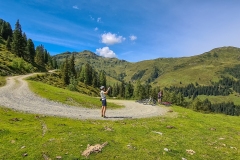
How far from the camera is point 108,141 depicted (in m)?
14.4

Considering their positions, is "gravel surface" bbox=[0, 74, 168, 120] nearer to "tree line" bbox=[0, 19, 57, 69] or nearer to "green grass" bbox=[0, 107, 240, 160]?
"green grass" bbox=[0, 107, 240, 160]

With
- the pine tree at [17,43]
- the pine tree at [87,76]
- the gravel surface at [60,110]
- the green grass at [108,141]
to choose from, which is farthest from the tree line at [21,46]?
the green grass at [108,141]

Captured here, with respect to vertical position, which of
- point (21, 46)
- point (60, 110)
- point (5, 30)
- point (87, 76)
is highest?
point (5, 30)

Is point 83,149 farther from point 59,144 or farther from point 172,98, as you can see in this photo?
point 172,98

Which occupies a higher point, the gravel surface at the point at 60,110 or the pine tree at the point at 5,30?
the pine tree at the point at 5,30

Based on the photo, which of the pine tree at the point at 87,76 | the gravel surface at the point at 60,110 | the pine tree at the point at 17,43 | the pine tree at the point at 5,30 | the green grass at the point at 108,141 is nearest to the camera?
the green grass at the point at 108,141

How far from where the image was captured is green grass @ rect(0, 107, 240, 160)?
1243 cm

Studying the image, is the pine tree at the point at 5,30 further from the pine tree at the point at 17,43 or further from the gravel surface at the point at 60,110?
the gravel surface at the point at 60,110

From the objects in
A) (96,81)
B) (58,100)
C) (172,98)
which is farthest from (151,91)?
(58,100)

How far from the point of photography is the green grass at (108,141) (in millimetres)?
12430

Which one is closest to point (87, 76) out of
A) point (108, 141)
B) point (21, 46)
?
point (21, 46)

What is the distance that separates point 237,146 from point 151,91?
138 metres

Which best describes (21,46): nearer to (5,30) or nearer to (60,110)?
(5,30)

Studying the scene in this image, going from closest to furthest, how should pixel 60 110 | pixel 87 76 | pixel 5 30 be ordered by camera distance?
pixel 60 110 < pixel 87 76 < pixel 5 30
